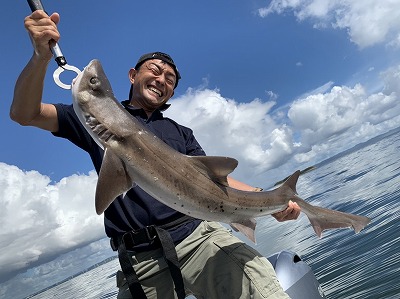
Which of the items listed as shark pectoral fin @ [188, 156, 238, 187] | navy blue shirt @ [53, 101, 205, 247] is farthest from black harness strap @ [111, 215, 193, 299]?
shark pectoral fin @ [188, 156, 238, 187]

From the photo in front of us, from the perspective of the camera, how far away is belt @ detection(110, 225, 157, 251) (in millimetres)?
4559

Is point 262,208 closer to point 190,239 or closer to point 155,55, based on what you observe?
point 190,239

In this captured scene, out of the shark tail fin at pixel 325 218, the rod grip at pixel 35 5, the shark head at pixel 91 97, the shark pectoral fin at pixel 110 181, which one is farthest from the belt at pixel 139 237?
the rod grip at pixel 35 5

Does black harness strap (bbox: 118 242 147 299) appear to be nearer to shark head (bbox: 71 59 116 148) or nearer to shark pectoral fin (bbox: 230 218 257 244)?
shark pectoral fin (bbox: 230 218 257 244)

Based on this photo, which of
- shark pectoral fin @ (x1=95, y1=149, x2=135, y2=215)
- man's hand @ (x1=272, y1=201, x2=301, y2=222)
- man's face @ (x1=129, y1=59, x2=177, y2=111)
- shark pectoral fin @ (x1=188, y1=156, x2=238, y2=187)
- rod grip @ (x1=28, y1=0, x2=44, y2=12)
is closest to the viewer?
shark pectoral fin @ (x1=95, y1=149, x2=135, y2=215)

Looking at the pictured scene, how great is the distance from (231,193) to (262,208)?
631mm

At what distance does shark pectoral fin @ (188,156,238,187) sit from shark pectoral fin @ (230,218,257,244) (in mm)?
679

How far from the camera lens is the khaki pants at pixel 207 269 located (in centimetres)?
454

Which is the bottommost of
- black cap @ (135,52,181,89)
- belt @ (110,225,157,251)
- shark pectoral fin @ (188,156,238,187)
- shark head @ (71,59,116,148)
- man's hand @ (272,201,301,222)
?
man's hand @ (272,201,301,222)

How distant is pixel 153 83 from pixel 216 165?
200 centimetres

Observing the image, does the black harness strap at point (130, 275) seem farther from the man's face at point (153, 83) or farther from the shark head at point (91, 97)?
the man's face at point (153, 83)

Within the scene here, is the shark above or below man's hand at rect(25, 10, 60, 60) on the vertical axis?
below

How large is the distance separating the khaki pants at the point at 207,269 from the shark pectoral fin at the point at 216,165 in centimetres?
106

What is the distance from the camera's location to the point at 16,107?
4148 millimetres
